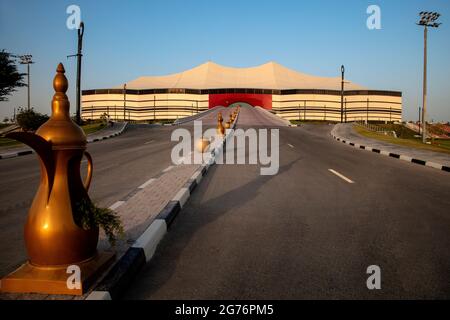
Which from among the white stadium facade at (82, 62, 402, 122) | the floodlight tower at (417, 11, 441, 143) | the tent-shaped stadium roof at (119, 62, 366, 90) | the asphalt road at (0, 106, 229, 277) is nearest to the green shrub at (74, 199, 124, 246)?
the asphalt road at (0, 106, 229, 277)

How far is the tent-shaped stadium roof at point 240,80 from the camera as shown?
5335 inches

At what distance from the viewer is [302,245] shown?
413 cm

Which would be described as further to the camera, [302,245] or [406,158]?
Result: [406,158]

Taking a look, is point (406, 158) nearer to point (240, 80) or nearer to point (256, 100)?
point (256, 100)

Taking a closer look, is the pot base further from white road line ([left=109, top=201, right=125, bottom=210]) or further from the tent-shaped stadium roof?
the tent-shaped stadium roof

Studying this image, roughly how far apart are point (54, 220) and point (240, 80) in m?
146

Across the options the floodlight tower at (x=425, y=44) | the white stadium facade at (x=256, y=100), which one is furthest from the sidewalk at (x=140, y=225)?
the white stadium facade at (x=256, y=100)

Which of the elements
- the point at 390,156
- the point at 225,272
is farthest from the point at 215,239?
the point at 390,156

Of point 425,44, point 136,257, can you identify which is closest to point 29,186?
point 136,257

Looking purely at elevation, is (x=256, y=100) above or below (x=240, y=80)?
below

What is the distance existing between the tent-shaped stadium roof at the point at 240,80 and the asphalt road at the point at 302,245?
125653 millimetres

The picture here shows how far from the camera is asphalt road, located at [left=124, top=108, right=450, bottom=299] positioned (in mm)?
3086

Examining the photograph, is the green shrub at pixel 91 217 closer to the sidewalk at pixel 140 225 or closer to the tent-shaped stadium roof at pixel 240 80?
the sidewalk at pixel 140 225

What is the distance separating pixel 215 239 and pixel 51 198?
2209 millimetres
